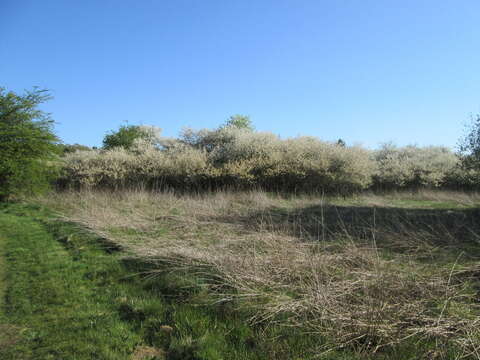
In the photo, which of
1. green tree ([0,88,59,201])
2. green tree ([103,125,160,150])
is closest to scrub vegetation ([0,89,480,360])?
green tree ([0,88,59,201])

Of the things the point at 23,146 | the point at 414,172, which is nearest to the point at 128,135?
the point at 23,146

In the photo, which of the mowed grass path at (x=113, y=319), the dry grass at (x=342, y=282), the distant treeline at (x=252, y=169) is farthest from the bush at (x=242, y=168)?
the mowed grass path at (x=113, y=319)

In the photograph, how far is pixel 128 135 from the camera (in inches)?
1005

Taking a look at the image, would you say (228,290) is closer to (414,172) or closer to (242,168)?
(242,168)

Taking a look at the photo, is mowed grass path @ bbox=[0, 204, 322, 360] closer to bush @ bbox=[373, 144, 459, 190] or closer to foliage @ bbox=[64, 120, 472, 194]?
foliage @ bbox=[64, 120, 472, 194]

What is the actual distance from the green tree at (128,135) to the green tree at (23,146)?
11.8m

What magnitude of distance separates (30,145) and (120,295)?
12.3 m

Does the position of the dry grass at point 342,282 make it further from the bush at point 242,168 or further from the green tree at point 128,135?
the green tree at point 128,135

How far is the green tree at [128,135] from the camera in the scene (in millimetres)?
25125

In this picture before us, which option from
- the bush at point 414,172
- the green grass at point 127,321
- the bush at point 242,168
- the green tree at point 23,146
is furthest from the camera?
the bush at point 414,172

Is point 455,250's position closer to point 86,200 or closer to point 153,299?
point 153,299

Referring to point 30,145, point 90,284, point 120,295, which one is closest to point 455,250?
point 120,295

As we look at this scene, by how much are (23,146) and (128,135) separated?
43.7ft

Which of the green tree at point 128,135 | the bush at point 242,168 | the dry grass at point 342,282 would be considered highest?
the green tree at point 128,135
